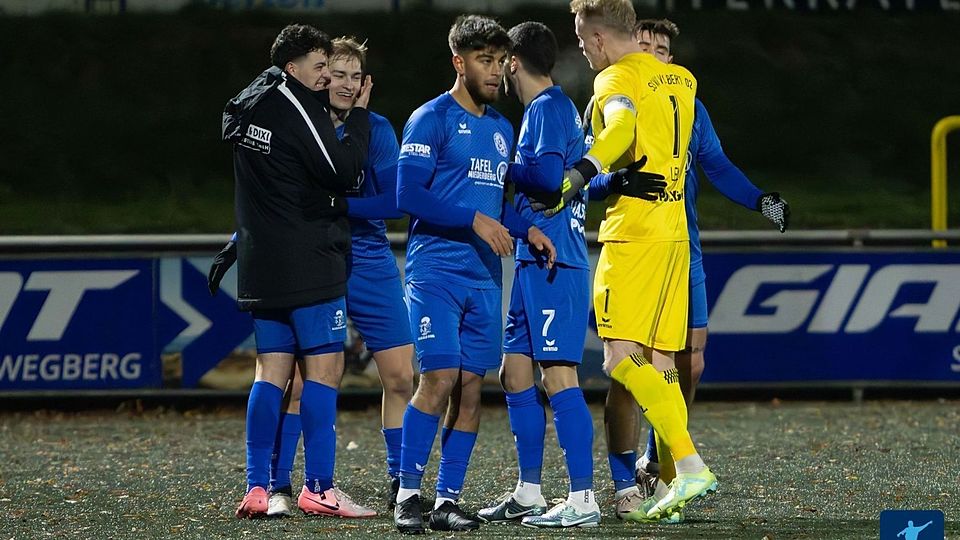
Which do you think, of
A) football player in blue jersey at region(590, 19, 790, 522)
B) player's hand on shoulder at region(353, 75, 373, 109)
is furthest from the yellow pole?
player's hand on shoulder at region(353, 75, 373, 109)

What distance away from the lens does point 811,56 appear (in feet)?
55.9

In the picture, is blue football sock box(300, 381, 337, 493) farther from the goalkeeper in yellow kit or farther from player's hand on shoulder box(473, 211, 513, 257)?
the goalkeeper in yellow kit

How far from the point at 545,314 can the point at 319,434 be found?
109cm

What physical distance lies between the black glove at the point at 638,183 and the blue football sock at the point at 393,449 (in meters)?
1.51

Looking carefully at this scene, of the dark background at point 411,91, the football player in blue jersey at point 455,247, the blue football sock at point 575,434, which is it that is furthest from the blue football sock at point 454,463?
the dark background at point 411,91

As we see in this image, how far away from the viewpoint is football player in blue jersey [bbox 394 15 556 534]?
5.48 metres

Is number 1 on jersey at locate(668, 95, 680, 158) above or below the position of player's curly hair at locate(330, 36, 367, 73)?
below

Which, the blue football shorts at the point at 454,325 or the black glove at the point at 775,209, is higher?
the black glove at the point at 775,209

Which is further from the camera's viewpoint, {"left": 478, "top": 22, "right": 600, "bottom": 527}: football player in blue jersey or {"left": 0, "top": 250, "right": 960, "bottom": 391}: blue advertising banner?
Result: {"left": 0, "top": 250, "right": 960, "bottom": 391}: blue advertising banner

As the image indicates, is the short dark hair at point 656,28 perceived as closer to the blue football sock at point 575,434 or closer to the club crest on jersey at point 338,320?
the blue football sock at point 575,434

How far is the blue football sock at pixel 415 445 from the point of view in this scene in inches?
220

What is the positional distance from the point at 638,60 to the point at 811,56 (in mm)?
11787

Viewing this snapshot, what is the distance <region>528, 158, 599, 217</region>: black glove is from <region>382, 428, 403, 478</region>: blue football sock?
1398 mm

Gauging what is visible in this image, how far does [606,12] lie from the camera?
18.9ft
